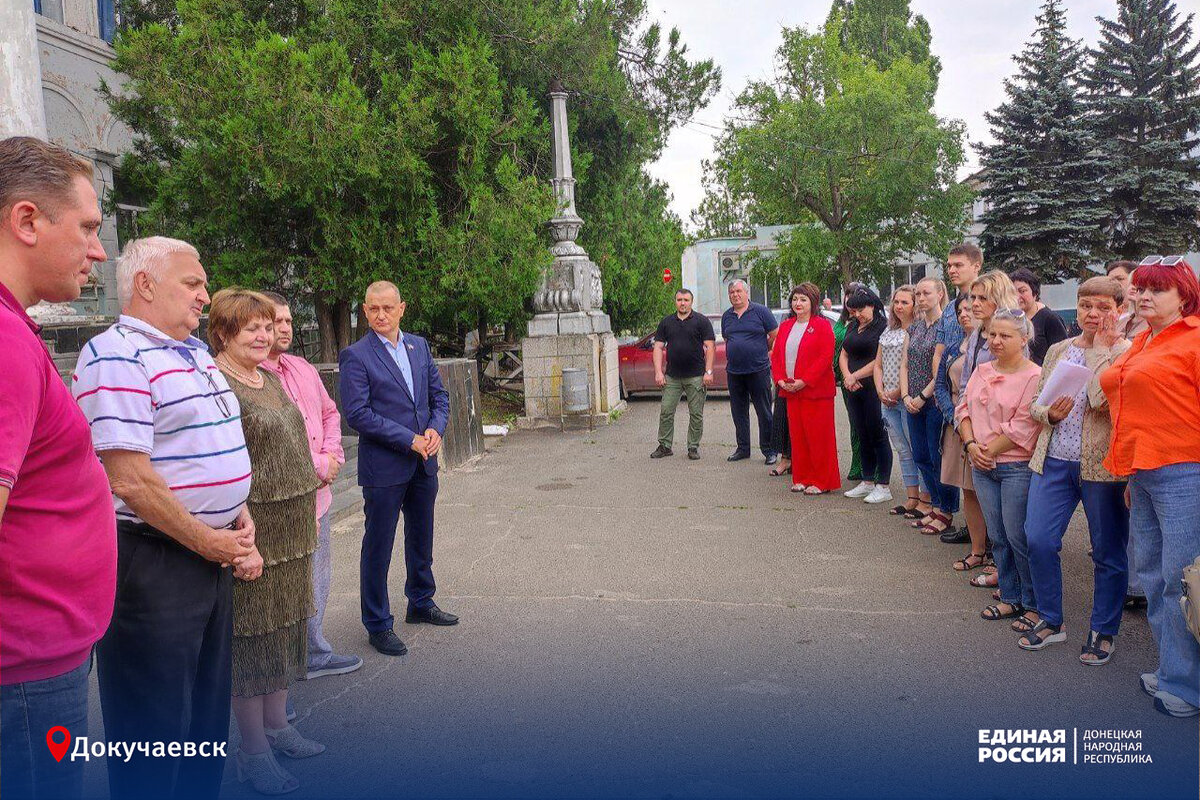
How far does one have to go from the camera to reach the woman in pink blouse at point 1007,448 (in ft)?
16.1

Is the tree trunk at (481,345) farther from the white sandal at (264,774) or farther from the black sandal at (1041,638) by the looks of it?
the white sandal at (264,774)

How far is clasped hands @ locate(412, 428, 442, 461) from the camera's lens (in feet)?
16.1

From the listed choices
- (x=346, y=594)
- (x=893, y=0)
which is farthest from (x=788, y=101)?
(x=346, y=594)

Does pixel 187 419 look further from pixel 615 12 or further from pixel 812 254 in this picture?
pixel 812 254

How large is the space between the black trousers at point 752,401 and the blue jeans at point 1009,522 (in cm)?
541

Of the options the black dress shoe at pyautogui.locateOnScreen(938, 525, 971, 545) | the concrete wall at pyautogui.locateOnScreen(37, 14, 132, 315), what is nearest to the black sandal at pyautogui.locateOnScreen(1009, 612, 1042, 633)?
the black dress shoe at pyautogui.locateOnScreen(938, 525, 971, 545)

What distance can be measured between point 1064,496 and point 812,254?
2807cm

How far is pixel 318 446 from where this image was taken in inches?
178

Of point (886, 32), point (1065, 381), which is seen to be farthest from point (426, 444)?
point (886, 32)

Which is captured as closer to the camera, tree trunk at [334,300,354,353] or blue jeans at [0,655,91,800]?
blue jeans at [0,655,91,800]

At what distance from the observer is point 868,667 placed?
4.51m

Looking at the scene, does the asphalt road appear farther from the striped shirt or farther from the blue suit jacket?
the striped shirt

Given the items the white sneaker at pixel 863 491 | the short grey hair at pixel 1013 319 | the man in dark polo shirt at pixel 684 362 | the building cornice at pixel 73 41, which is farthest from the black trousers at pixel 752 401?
the building cornice at pixel 73 41

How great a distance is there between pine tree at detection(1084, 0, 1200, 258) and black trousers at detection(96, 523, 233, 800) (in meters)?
32.9
